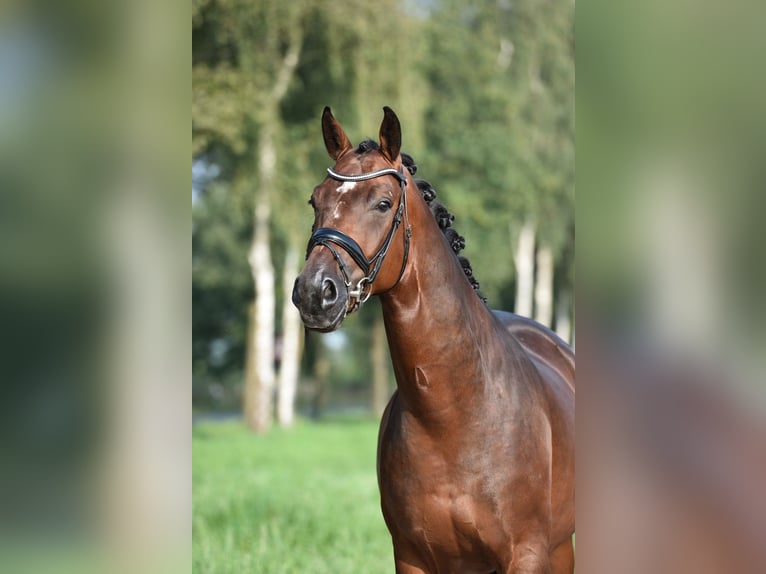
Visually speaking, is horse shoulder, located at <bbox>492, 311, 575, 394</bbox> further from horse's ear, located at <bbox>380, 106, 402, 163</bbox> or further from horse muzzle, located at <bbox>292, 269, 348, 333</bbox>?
horse muzzle, located at <bbox>292, 269, 348, 333</bbox>

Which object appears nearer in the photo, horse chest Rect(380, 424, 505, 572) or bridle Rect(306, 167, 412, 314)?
bridle Rect(306, 167, 412, 314)

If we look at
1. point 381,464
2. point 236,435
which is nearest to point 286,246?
point 236,435

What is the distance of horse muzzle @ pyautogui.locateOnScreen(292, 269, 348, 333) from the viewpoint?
287cm

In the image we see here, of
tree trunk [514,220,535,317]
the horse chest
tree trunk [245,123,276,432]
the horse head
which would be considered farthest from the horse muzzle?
tree trunk [514,220,535,317]

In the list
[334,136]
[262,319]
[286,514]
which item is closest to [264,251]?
[262,319]

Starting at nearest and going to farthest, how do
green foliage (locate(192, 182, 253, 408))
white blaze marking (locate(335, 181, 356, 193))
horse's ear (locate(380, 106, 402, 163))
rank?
white blaze marking (locate(335, 181, 356, 193))
horse's ear (locate(380, 106, 402, 163))
green foliage (locate(192, 182, 253, 408))

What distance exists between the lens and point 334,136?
11.3ft

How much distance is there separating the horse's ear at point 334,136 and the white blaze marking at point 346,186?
0.28 m

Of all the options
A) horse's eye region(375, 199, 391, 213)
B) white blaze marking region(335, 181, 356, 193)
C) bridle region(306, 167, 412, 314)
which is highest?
white blaze marking region(335, 181, 356, 193)

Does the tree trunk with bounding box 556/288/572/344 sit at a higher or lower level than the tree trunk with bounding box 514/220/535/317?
lower
